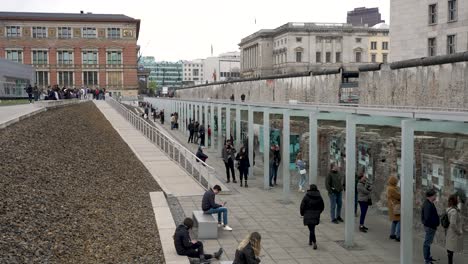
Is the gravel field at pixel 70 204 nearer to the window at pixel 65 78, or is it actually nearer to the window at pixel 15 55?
the window at pixel 65 78

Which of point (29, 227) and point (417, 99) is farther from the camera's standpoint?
point (417, 99)

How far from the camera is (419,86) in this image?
18.1 metres

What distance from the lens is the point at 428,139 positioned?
11.5 metres

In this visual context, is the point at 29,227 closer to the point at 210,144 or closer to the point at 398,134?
the point at 398,134

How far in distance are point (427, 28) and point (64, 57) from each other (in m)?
66.1

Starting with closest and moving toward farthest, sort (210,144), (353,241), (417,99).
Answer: (353,241) < (417,99) < (210,144)

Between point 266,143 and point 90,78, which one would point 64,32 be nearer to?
point 90,78

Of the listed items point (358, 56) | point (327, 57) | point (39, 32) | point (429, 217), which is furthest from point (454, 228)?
point (358, 56)

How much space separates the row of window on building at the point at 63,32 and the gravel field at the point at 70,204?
72.8 m

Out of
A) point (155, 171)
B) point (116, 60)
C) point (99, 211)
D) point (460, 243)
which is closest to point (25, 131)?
point (155, 171)

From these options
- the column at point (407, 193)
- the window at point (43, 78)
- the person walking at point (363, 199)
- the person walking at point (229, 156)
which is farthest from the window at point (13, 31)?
the column at point (407, 193)

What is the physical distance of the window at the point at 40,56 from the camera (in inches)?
3526

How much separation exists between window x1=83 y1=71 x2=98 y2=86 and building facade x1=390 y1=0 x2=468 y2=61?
60.4 m

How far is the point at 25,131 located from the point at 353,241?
13.9 metres
